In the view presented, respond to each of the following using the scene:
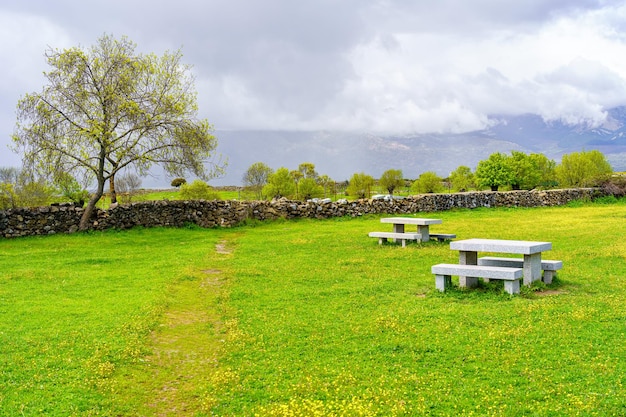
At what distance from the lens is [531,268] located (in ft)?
41.3

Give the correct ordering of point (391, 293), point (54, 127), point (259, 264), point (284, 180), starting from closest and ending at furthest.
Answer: point (391, 293), point (259, 264), point (54, 127), point (284, 180)

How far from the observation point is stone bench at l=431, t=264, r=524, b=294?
1205 centimetres

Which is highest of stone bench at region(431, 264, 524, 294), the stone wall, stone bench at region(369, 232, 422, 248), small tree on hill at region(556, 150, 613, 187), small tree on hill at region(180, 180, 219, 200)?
small tree on hill at region(556, 150, 613, 187)

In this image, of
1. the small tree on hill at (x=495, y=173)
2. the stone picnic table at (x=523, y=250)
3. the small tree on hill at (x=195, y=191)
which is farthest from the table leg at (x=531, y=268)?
the small tree on hill at (x=495, y=173)

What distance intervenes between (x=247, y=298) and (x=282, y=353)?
4.29 meters

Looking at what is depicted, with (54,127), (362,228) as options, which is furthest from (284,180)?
(54,127)

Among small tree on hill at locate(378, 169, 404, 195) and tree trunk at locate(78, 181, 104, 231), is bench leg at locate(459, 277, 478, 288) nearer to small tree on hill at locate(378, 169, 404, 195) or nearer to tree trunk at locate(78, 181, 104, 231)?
tree trunk at locate(78, 181, 104, 231)

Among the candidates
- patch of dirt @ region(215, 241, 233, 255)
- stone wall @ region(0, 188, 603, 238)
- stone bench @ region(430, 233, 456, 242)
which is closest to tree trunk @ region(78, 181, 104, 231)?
stone wall @ region(0, 188, 603, 238)

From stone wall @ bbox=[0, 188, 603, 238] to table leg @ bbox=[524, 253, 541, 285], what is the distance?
825 inches

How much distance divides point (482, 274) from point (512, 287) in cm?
69

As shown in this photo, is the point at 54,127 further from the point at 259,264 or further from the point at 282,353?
the point at 282,353

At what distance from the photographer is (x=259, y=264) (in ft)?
59.7

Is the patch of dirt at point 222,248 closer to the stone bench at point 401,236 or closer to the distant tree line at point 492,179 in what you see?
the stone bench at point 401,236

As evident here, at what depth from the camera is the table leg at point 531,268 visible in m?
12.6
